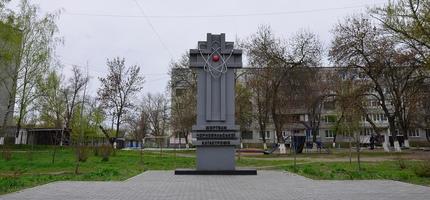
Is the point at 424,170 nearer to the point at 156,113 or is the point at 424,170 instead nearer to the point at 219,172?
the point at 219,172

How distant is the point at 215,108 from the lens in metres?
19.0

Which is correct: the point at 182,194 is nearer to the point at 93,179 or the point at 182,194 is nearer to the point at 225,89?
the point at 93,179

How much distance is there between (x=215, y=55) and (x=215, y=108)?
8.03 feet

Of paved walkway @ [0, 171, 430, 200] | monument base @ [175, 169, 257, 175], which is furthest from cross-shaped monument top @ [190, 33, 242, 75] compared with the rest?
paved walkway @ [0, 171, 430, 200]

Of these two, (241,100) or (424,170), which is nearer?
(424,170)

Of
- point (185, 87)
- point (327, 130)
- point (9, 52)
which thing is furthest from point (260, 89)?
point (327, 130)

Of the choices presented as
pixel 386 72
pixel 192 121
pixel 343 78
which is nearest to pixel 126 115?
pixel 192 121

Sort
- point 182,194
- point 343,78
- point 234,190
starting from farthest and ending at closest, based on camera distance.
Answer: point 343,78
point 234,190
point 182,194

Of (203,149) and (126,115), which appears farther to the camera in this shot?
(126,115)

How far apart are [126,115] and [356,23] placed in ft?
92.0

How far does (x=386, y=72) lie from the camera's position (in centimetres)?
3666

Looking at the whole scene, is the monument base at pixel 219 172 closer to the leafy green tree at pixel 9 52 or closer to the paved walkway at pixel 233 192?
the paved walkway at pixel 233 192

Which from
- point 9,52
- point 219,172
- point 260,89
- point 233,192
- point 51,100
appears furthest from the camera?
point 51,100

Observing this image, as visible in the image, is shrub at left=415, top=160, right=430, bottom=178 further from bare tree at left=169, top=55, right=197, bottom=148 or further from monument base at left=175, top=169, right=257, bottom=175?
bare tree at left=169, top=55, right=197, bottom=148
